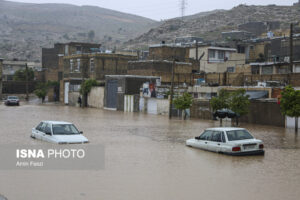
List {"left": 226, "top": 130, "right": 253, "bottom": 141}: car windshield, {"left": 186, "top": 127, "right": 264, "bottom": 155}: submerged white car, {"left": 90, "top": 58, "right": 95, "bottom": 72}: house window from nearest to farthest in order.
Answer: {"left": 186, "top": 127, "right": 264, "bottom": 155}: submerged white car
{"left": 226, "top": 130, "right": 253, "bottom": 141}: car windshield
{"left": 90, "top": 58, "right": 95, "bottom": 72}: house window

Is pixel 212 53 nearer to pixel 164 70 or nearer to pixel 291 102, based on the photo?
pixel 164 70

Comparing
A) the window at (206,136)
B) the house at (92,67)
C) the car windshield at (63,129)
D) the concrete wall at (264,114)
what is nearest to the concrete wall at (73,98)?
the house at (92,67)

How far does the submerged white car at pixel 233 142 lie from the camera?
18.9 m

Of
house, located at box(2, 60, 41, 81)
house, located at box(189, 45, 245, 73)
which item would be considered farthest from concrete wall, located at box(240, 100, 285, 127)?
house, located at box(2, 60, 41, 81)

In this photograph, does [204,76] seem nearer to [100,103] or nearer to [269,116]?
[100,103]

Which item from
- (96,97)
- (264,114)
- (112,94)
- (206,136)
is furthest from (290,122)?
(96,97)

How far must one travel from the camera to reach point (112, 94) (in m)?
61.5

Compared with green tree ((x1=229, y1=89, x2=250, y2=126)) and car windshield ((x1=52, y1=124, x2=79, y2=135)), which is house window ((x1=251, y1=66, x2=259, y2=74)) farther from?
car windshield ((x1=52, y1=124, x2=79, y2=135))

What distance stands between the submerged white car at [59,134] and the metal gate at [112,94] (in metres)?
37.2

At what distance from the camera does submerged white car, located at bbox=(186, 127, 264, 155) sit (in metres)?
18.9

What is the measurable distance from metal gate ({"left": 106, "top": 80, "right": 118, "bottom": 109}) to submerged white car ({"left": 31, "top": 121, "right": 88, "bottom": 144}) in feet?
122

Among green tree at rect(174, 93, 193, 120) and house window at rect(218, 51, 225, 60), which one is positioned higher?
house window at rect(218, 51, 225, 60)

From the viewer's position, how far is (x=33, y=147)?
2050 centimetres

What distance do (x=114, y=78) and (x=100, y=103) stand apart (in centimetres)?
569
